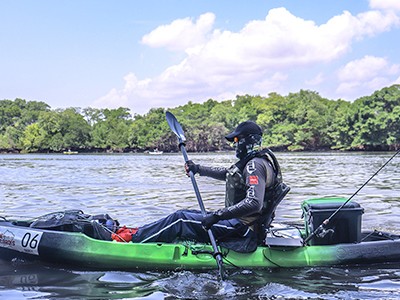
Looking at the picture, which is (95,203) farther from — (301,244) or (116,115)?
(116,115)

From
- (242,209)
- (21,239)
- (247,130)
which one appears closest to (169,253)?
(242,209)

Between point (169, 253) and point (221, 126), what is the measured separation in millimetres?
100760

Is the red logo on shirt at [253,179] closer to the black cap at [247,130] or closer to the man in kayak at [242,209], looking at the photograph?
the man in kayak at [242,209]

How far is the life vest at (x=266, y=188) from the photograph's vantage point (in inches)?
224

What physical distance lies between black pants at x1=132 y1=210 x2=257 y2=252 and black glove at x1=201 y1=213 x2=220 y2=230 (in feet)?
1.18

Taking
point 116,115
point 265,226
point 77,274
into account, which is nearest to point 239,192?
point 265,226

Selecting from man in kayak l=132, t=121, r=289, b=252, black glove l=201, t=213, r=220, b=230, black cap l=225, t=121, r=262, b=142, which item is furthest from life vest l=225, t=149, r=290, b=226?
black glove l=201, t=213, r=220, b=230

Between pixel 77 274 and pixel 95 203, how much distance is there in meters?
8.03

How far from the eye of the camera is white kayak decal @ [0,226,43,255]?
20.7ft

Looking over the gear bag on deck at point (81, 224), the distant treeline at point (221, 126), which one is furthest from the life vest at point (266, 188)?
the distant treeline at point (221, 126)

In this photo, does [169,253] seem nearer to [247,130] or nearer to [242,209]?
[242,209]

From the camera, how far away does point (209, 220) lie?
5.54m

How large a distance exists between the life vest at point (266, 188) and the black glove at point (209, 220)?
1.20 feet

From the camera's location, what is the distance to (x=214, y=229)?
5.95m
